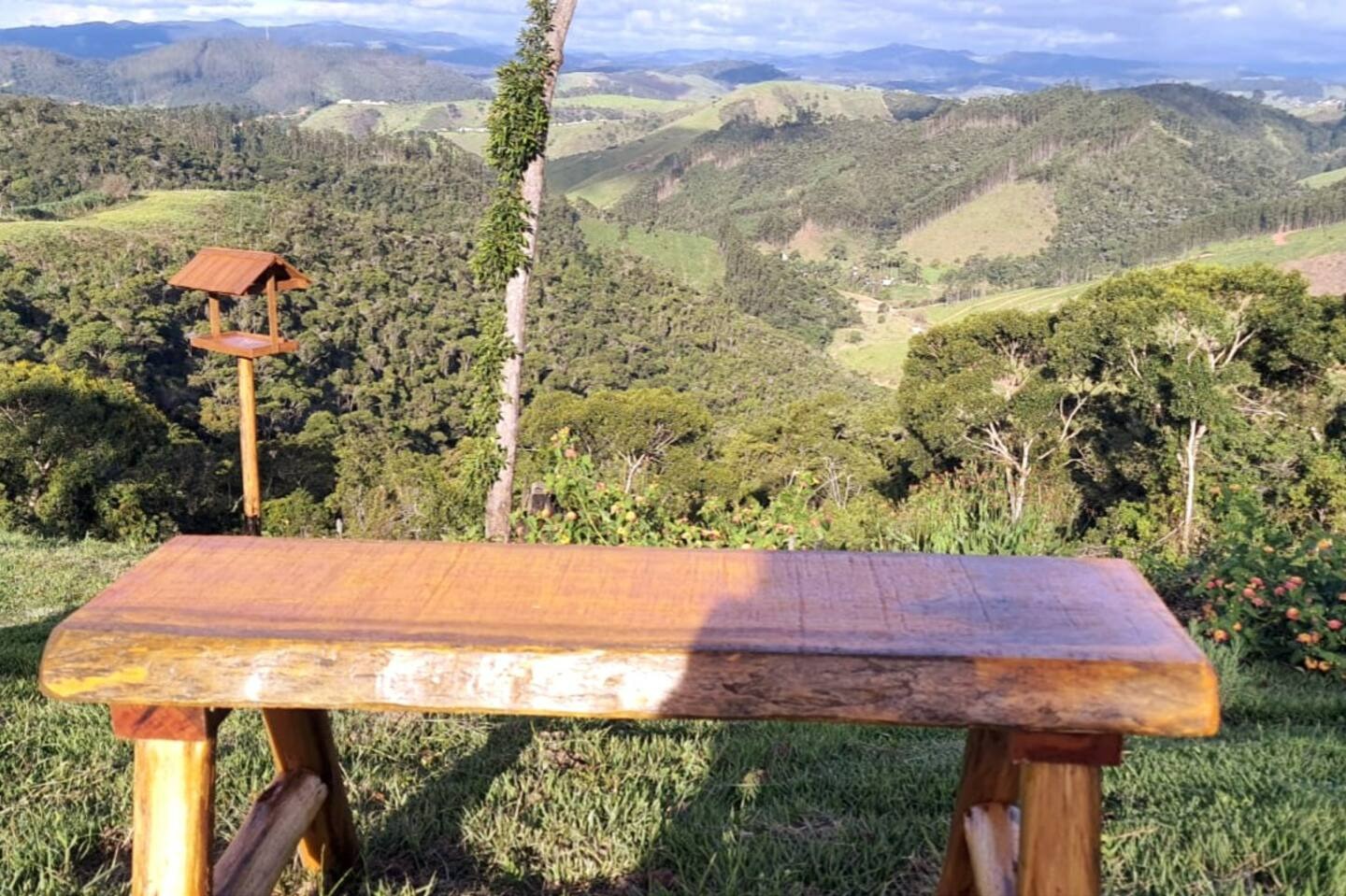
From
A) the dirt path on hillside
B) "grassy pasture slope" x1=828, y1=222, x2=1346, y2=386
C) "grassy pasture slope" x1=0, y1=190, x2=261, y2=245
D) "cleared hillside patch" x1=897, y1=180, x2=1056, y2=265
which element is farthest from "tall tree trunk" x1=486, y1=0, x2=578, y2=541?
"cleared hillside patch" x1=897, y1=180, x2=1056, y2=265

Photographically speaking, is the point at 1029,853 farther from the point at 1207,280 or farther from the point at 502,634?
the point at 1207,280

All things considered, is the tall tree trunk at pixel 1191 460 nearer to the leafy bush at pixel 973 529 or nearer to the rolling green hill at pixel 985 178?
the leafy bush at pixel 973 529

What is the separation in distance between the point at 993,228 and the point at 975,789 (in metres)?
99.0

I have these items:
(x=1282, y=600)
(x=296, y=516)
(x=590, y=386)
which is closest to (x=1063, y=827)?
(x=1282, y=600)

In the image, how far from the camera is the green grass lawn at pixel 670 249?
6956 centimetres

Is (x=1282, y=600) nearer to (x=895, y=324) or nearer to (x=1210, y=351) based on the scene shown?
(x=1210, y=351)

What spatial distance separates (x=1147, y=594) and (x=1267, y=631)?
264 cm

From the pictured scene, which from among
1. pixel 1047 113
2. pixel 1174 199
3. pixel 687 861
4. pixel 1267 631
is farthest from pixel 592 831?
pixel 1047 113

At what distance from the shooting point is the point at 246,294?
3.67 m

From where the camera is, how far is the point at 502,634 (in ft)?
3.16

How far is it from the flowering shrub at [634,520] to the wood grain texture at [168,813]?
2.50m

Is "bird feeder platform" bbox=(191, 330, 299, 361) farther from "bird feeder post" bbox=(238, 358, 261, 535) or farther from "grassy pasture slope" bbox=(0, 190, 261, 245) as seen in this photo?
"grassy pasture slope" bbox=(0, 190, 261, 245)

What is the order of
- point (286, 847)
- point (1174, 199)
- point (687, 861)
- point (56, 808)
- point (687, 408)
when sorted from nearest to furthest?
point (286, 847), point (687, 861), point (56, 808), point (687, 408), point (1174, 199)

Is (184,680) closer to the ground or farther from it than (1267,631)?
farther from it
